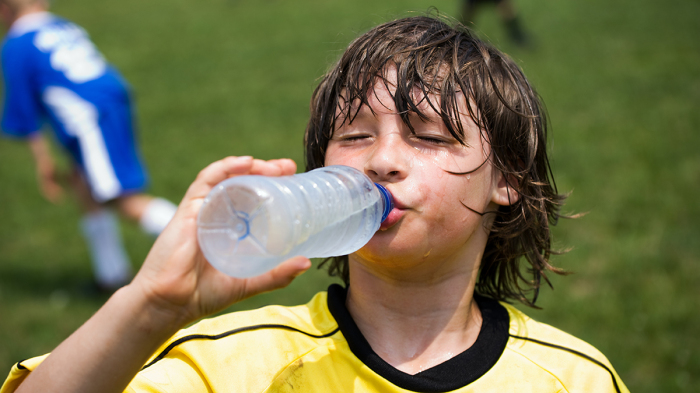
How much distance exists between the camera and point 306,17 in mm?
15578

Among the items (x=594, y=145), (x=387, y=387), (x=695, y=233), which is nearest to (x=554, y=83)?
(x=594, y=145)

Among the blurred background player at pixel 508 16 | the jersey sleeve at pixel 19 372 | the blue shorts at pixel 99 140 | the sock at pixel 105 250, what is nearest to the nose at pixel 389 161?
the jersey sleeve at pixel 19 372

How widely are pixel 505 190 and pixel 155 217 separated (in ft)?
11.4

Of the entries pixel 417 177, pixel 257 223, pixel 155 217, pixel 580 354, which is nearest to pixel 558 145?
pixel 155 217

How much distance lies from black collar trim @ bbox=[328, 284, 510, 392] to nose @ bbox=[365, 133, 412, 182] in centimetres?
53

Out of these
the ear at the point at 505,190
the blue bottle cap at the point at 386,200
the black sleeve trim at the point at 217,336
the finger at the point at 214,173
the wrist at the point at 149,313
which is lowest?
the black sleeve trim at the point at 217,336

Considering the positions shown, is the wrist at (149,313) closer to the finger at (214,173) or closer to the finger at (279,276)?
the finger at (279,276)

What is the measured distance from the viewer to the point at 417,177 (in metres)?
1.79

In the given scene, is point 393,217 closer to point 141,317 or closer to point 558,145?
point 141,317

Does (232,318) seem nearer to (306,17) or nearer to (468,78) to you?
(468,78)

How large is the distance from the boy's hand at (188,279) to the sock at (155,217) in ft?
11.3

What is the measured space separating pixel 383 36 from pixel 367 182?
63 cm

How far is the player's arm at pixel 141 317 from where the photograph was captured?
1.41 meters

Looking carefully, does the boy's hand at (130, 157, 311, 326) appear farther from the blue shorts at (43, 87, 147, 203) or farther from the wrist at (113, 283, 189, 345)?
the blue shorts at (43, 87, 147, 203)
